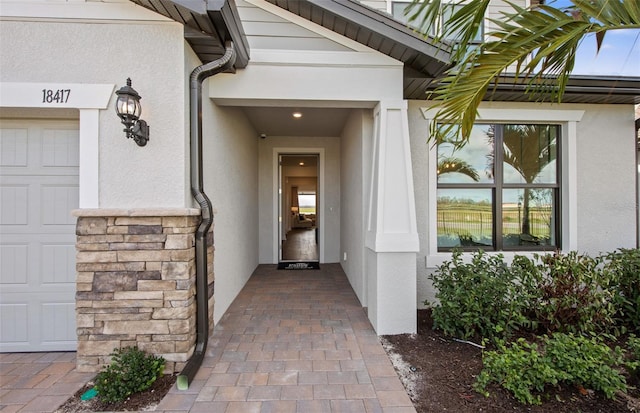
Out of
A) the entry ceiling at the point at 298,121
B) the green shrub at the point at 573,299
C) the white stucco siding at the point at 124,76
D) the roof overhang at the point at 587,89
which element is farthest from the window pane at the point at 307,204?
the white stucco siding at the point at 124,76

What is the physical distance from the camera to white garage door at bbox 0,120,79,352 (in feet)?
8.99

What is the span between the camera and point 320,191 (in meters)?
6.30

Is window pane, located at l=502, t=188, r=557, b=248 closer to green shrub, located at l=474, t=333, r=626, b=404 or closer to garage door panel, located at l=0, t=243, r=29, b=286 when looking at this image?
green shrub, located at l=474, t=333, r=626, b=404

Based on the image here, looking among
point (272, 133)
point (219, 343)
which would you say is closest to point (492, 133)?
point (272, 133)

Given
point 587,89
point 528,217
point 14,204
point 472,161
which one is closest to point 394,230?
point 472,161

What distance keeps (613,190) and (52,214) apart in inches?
267

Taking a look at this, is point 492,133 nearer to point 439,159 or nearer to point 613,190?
point 439,159

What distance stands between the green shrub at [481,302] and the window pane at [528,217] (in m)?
1.19

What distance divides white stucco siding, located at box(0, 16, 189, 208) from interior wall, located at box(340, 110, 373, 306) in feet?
6.99

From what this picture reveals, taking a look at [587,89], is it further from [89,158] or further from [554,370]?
[89,158]

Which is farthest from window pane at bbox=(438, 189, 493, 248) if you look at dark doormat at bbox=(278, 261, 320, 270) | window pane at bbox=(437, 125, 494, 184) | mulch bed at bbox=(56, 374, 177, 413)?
mulch bed at bbox=(56, 374, 177, 413)

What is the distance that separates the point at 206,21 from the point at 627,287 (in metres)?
5.16

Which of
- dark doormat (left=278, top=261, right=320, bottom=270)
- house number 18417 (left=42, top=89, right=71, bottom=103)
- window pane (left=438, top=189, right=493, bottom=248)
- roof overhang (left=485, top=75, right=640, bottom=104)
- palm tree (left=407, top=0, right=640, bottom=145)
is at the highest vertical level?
roof overhang (left=485, top=75, right=640, bottom=104)

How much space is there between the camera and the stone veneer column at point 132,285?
8.13 ft
